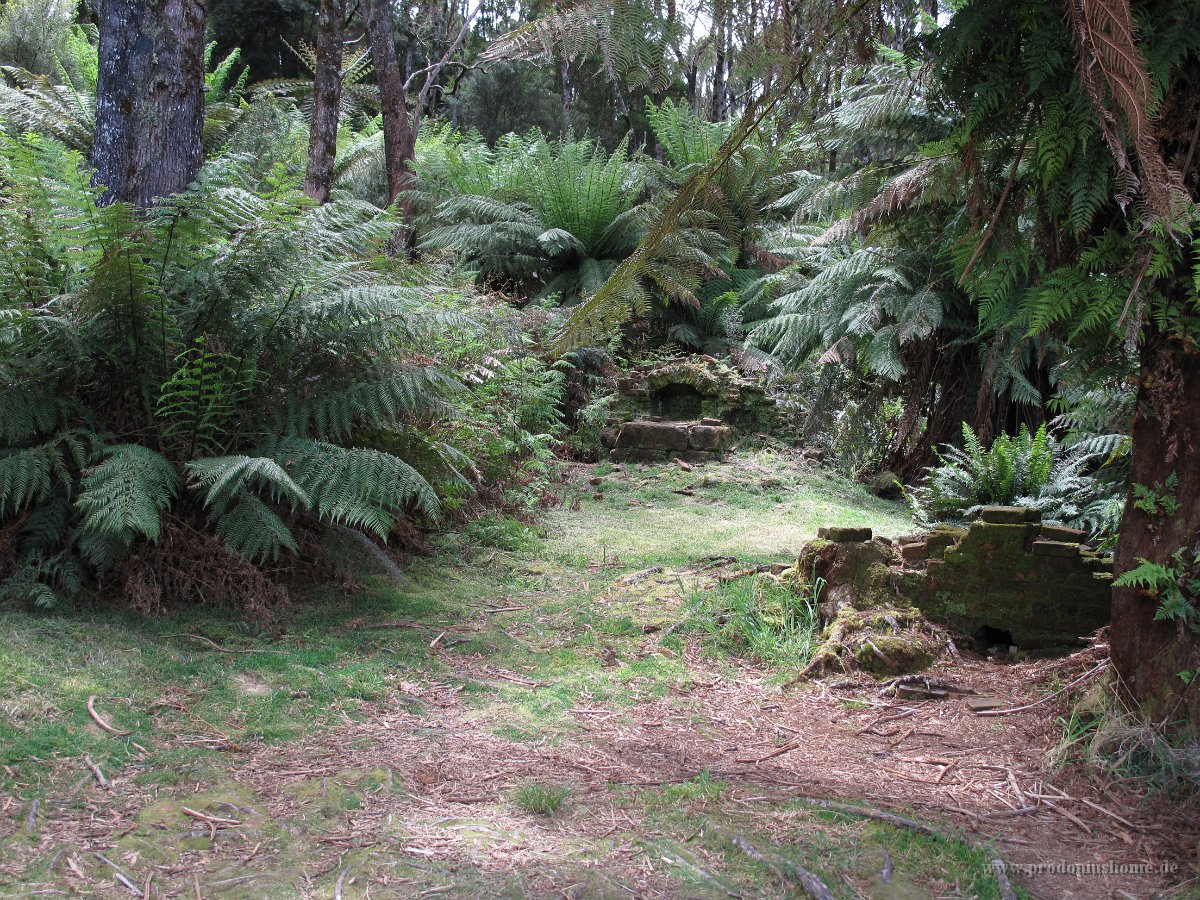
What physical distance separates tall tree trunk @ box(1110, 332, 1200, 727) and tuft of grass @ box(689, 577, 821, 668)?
130cm

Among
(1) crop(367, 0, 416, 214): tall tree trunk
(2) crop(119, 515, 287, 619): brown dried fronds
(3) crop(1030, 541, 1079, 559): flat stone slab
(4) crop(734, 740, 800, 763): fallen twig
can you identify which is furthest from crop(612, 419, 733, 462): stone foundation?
(4) crop(734, 740, 800, 763): fallen twig

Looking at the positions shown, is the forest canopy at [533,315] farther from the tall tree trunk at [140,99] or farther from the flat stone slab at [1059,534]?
the flat stone slab at [1059,534]

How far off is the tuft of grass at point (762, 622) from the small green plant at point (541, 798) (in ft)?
5.00

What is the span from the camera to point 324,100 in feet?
24.6

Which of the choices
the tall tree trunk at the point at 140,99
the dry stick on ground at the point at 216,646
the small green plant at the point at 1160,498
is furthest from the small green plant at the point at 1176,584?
the tall tree trunk at the point at 140,99

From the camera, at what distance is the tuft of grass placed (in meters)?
3.73

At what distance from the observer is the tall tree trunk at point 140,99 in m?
3.99

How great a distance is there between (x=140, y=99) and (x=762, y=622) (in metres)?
3.69

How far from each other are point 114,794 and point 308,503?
1316 millimetres

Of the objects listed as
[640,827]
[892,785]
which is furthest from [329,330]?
[892,785]

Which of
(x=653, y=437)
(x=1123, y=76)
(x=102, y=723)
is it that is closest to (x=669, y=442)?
(x=653, y=437)

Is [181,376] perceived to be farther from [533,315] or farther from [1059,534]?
[533,315]

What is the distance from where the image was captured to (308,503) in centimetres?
337

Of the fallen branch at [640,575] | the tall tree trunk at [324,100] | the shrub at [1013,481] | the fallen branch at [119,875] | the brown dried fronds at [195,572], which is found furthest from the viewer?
the tall tree trunk at [324,100]
